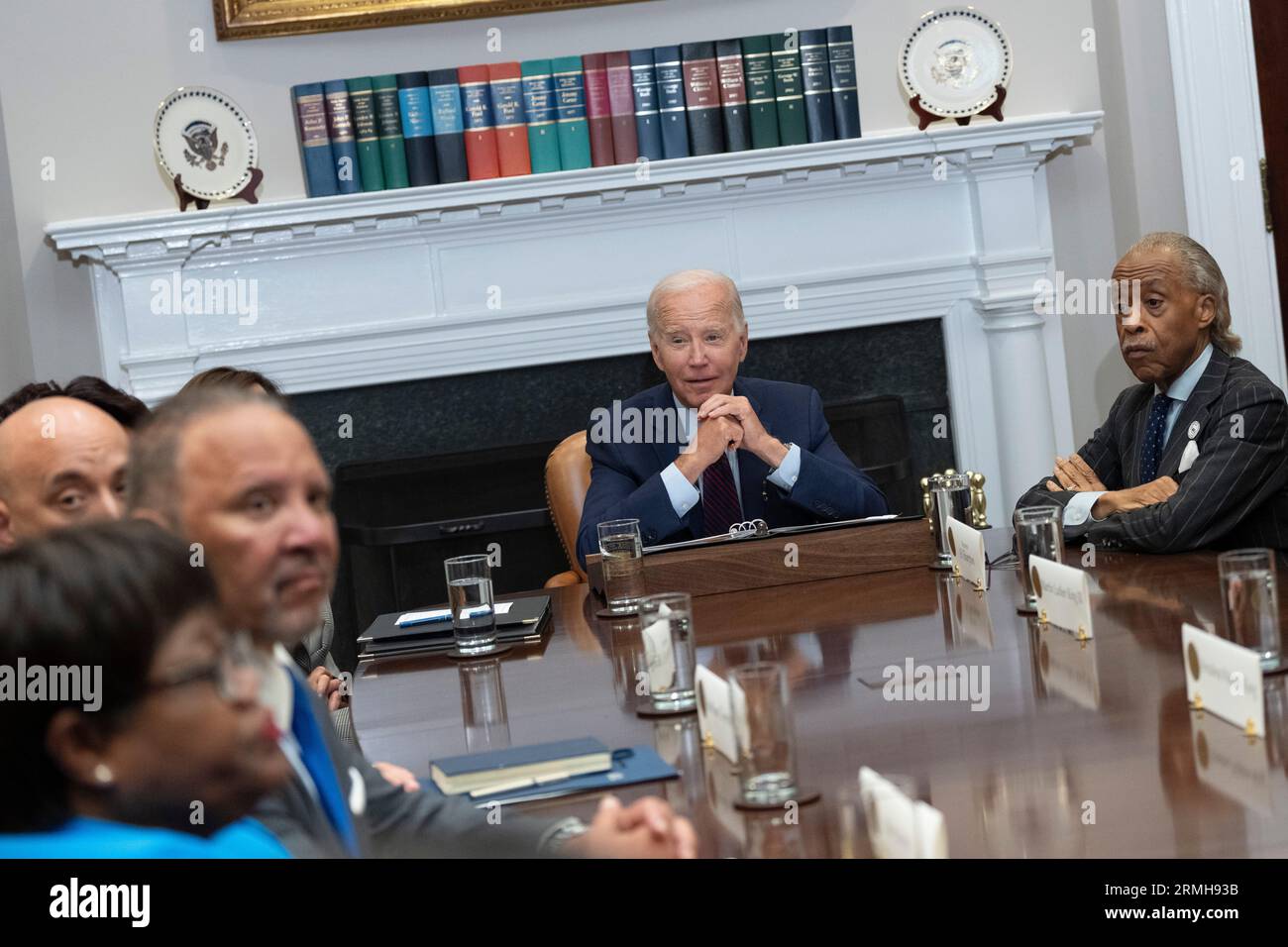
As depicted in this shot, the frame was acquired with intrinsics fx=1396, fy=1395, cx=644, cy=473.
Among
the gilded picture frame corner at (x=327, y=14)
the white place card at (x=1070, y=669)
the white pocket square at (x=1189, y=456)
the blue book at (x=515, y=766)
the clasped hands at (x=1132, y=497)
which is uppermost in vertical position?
the gilded picture frame corner at (x=327, y=14)

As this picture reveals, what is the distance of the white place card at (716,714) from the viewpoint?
1.35 m

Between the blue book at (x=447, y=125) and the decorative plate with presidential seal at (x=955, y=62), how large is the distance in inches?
50.9

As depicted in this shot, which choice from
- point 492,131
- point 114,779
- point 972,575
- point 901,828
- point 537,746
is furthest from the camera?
point 492,131

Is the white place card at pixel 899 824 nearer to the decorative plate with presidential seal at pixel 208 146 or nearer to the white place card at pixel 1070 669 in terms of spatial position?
the white place card at pixel 1070 669

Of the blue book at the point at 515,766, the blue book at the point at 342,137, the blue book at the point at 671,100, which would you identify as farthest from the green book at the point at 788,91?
the blue book at the point at 515,766

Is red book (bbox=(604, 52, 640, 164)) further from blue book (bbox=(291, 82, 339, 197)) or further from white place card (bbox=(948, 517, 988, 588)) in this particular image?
white place card (bbox=(948, 517, 988, 588))

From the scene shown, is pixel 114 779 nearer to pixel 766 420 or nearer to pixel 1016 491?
pixel 766 420

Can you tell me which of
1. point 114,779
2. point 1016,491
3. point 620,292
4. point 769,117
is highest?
point 769,117

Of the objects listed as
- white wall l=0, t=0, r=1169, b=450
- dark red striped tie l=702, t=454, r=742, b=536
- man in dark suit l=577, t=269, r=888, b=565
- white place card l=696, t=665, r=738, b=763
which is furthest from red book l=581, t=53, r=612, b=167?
white place card l=696, t=665, r=738, b=763

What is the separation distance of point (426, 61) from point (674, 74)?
730 millimetres

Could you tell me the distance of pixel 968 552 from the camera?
2.20 m

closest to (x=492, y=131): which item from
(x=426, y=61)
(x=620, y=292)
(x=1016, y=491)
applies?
(x=426, y=61)

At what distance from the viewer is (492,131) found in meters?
3.99

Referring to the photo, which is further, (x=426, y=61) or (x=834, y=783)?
(x=426, y=61)
